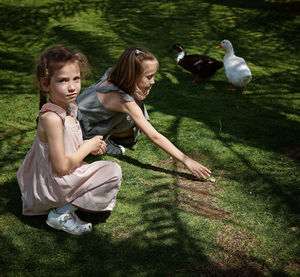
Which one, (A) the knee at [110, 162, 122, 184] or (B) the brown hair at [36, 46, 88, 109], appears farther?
(A) the knee at [110, 162, 122, 184]

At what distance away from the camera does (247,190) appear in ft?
12.0

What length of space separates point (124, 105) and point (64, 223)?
1.38 meters

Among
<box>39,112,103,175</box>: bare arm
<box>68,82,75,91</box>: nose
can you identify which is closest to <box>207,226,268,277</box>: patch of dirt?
<box>39,112,103,175</box>: bare arm

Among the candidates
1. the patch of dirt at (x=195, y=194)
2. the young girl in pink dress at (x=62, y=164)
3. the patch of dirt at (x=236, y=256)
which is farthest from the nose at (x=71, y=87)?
the patch of dirt at (x=236, y=256)

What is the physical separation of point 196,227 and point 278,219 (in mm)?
791

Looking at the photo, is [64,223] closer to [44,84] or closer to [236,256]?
[44,84]

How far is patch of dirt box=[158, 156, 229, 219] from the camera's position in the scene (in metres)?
3.32

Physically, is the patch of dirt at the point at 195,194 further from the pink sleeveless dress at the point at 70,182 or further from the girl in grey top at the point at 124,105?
the pink sleeveless dress at the point at 70,182

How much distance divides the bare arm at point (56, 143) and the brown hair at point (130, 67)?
1159 millimetres

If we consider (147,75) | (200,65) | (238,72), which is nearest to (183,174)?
(147,75)

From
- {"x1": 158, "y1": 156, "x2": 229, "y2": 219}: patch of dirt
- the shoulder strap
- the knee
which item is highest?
the shoulder strap

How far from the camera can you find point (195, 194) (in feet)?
11.7

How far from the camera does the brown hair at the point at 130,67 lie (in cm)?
349

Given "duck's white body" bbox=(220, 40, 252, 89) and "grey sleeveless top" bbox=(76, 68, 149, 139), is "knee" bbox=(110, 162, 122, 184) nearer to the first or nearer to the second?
"grey sleeveless top" bbox=(76, 68, 149, 139)
